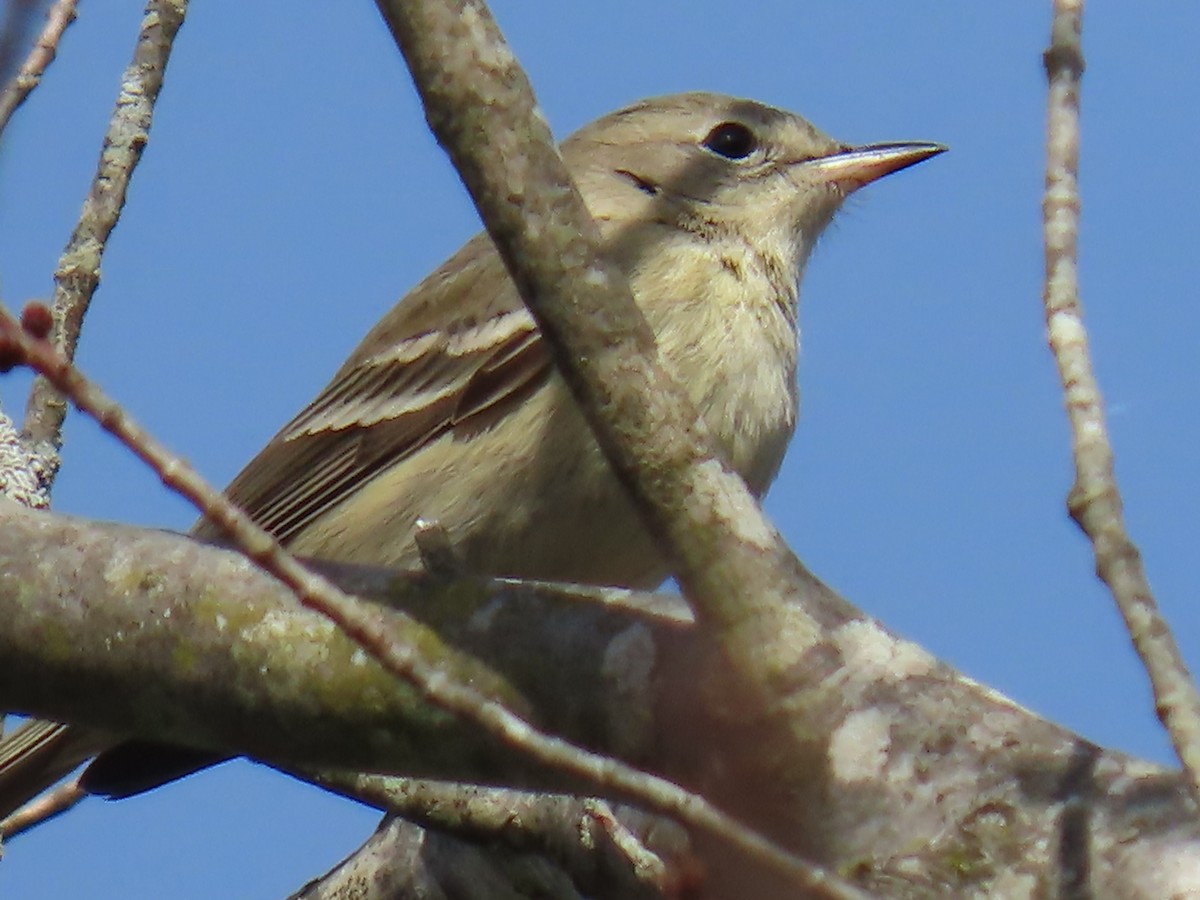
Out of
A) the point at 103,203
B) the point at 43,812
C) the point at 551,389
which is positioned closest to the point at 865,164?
the point at 551,389

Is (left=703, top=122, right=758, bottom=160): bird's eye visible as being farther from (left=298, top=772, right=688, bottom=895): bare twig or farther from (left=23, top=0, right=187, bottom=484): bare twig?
(left=298, top=772, right=688, bottom=895): bare twig

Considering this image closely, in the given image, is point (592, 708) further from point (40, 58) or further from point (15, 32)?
point (40, 58)

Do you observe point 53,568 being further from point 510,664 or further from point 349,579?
point 510,664

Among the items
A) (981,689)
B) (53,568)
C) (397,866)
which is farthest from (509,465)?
(981,689)

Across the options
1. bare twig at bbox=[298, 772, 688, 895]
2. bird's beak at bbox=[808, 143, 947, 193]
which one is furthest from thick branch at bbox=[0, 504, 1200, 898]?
bird's beak at bbox=[808, 143, 947, 193]

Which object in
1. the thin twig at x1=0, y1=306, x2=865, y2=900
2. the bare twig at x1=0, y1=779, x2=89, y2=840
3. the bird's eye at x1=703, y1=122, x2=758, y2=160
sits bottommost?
the thin twig at x1=0, y1=306, x2=865, y2=900

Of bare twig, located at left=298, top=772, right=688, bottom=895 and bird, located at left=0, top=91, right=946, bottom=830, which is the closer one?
bare twig, located at left=298, top=772, right=688, bottom=895
